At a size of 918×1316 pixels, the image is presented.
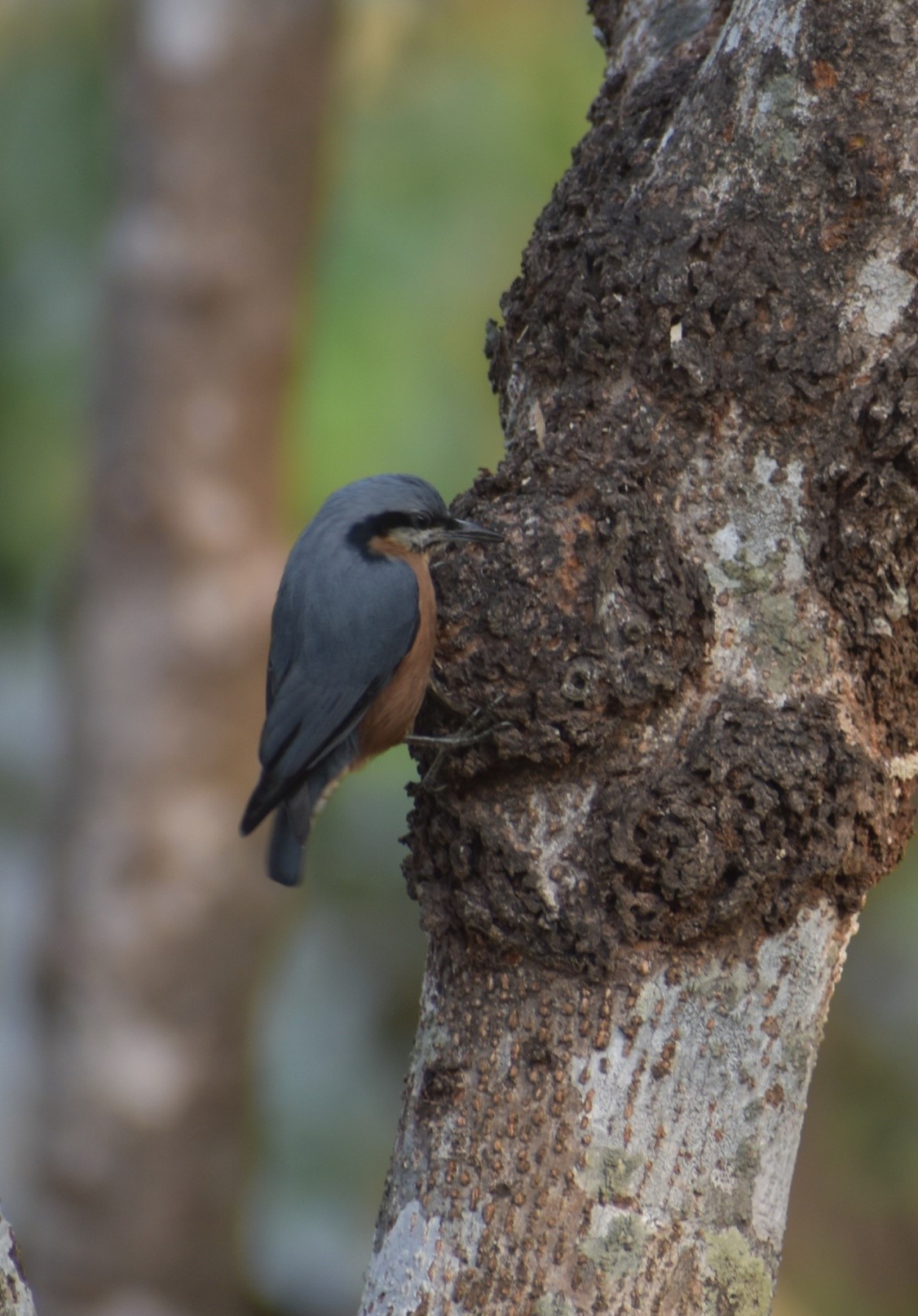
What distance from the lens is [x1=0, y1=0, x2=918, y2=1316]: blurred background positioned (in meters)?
5.04

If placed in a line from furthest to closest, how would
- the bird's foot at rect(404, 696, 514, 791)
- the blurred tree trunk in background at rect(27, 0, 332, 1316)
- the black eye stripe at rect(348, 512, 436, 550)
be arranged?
the blurred tree trunk in background at rect(27, 0, 332, 1316) → the black eye stripe at rect(348, 512, 436, 550) → the bird's foot at rect(404, 696, 514, 791)

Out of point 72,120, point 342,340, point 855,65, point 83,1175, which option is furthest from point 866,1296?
point 72,120

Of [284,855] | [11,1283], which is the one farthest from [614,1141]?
[284,855]

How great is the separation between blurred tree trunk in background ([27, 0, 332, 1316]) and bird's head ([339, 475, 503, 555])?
228 cm

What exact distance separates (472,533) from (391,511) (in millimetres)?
726

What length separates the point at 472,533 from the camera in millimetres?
2100

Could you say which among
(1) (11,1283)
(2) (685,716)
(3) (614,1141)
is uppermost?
(2) (685,716)

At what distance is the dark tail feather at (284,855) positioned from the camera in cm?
268

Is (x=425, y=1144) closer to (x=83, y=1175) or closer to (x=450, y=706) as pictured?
(x=450, y=706)

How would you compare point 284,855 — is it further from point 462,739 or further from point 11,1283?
point 11,1283

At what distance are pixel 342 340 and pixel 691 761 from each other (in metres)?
5.76

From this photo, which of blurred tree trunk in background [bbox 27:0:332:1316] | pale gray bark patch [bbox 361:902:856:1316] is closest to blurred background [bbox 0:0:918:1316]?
blurred tree trunk in background [bbox 27:0:332:1316]

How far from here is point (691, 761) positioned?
1.88 m

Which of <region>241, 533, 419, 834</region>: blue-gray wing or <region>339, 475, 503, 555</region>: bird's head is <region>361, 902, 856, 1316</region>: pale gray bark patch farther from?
<region>339, 475, 503, 555</region>: bird's head
